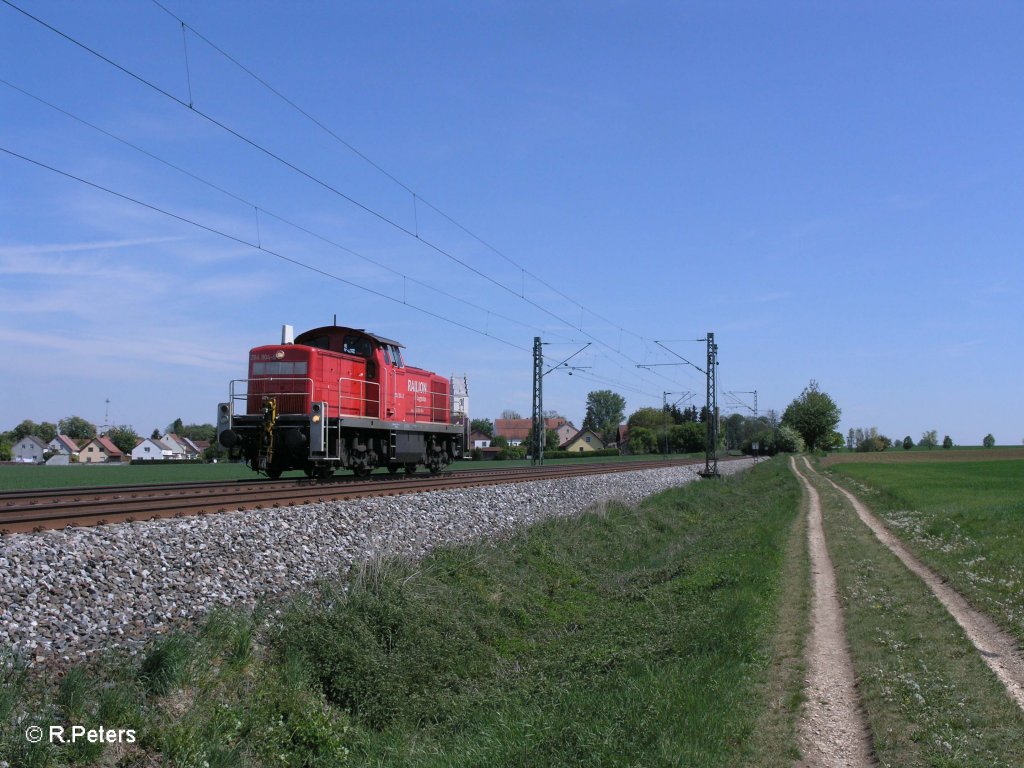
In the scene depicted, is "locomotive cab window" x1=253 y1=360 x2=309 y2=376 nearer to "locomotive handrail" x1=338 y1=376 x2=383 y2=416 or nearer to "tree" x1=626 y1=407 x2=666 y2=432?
"locomotive handrail" x1=338 y1=376 x2=383 y2=416

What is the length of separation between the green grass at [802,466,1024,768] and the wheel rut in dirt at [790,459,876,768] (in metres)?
0.11

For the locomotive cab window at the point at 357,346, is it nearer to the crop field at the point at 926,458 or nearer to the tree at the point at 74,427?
the crop field at the point at 926,458

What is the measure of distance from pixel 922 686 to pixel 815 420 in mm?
126804

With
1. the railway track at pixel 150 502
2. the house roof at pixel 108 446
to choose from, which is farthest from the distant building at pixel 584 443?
the railway track at pixel 150 502

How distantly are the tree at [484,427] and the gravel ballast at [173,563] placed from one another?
4981 inches

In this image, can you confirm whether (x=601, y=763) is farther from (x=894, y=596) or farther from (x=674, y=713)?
(x=894, y=596)

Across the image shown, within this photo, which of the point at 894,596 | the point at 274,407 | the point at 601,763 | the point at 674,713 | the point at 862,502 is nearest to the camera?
the point at 601,763

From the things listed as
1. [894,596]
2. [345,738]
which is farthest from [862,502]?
[345,738]

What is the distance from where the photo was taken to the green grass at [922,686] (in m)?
6.28

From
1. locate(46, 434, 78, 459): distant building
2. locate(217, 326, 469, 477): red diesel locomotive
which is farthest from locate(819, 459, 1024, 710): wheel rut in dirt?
locate(46, 434, 78, 459): distant building

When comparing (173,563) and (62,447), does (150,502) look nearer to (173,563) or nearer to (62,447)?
(173,563)

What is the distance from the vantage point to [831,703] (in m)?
7.52

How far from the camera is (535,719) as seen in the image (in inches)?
293

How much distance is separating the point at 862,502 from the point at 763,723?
2807 centimetres
